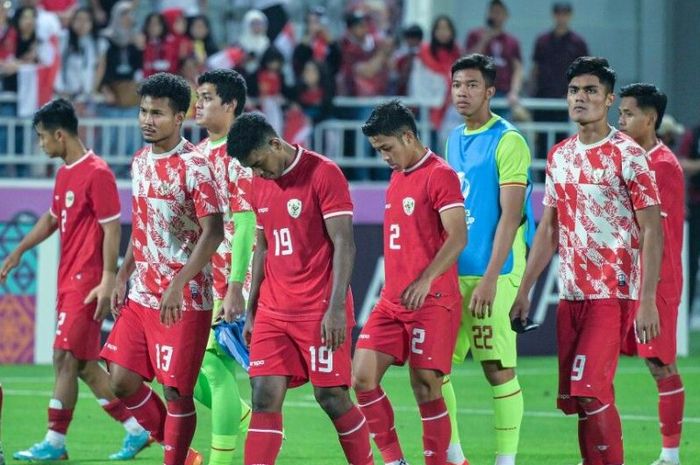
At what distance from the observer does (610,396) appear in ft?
26.5

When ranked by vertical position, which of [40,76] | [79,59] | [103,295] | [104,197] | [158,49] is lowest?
[103,295]

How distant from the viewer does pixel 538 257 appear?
8336 mm

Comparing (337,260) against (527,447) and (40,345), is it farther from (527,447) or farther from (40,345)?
(40,345)

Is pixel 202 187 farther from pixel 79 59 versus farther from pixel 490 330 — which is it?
pixel 79 59

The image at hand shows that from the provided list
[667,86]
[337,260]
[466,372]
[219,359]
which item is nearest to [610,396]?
[337,260]

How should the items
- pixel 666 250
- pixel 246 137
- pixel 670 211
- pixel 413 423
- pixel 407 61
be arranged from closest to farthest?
pixel 246 137 < pixel 670 211 < pixel 666 250 < pixel 413 423 < pixel 407 61

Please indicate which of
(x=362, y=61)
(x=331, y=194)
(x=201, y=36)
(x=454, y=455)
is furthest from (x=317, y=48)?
(x=331, y=194)

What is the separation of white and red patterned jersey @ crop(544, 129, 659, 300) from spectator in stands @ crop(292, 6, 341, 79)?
9946mm

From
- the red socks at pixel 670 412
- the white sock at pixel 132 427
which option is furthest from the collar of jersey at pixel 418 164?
the white sock at pixel 132 427

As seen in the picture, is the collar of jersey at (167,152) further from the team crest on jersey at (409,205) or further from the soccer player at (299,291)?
the team crest on jersey at (409,205)

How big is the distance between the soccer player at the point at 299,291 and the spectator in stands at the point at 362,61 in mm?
10979

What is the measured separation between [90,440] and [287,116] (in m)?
7.36

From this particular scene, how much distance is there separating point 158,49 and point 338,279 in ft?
34.4

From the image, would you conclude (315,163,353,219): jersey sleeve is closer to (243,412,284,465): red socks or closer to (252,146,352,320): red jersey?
(252,146,352,320): red jersey
